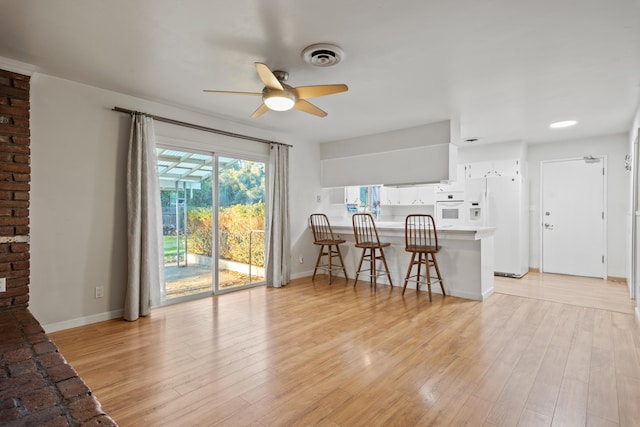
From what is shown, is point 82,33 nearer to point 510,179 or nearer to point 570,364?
point 570,364

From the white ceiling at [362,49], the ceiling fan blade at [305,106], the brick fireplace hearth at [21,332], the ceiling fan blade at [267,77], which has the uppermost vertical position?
the white ceiling at [362,49]

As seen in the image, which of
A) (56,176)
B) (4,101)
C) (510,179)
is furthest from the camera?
(510,179)

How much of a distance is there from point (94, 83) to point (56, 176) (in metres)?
0.99

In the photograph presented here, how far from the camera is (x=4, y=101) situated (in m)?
2.78

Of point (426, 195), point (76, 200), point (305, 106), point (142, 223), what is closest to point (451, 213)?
point (426, 195)

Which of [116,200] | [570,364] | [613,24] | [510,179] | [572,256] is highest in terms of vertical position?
[613,24]

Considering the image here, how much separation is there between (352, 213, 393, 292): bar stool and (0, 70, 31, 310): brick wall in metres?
3.72

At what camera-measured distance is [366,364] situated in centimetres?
248

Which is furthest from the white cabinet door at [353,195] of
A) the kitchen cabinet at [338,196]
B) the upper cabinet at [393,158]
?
the upper cabinet at [393,158]

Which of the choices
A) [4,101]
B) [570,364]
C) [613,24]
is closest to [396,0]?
[613,24]

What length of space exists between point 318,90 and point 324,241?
3.00 meters

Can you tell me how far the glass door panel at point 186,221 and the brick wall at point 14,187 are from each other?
127 cm

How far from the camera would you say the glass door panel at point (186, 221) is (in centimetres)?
407

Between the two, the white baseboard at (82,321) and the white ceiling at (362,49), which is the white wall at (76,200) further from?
the white ceiling at (362,49)
